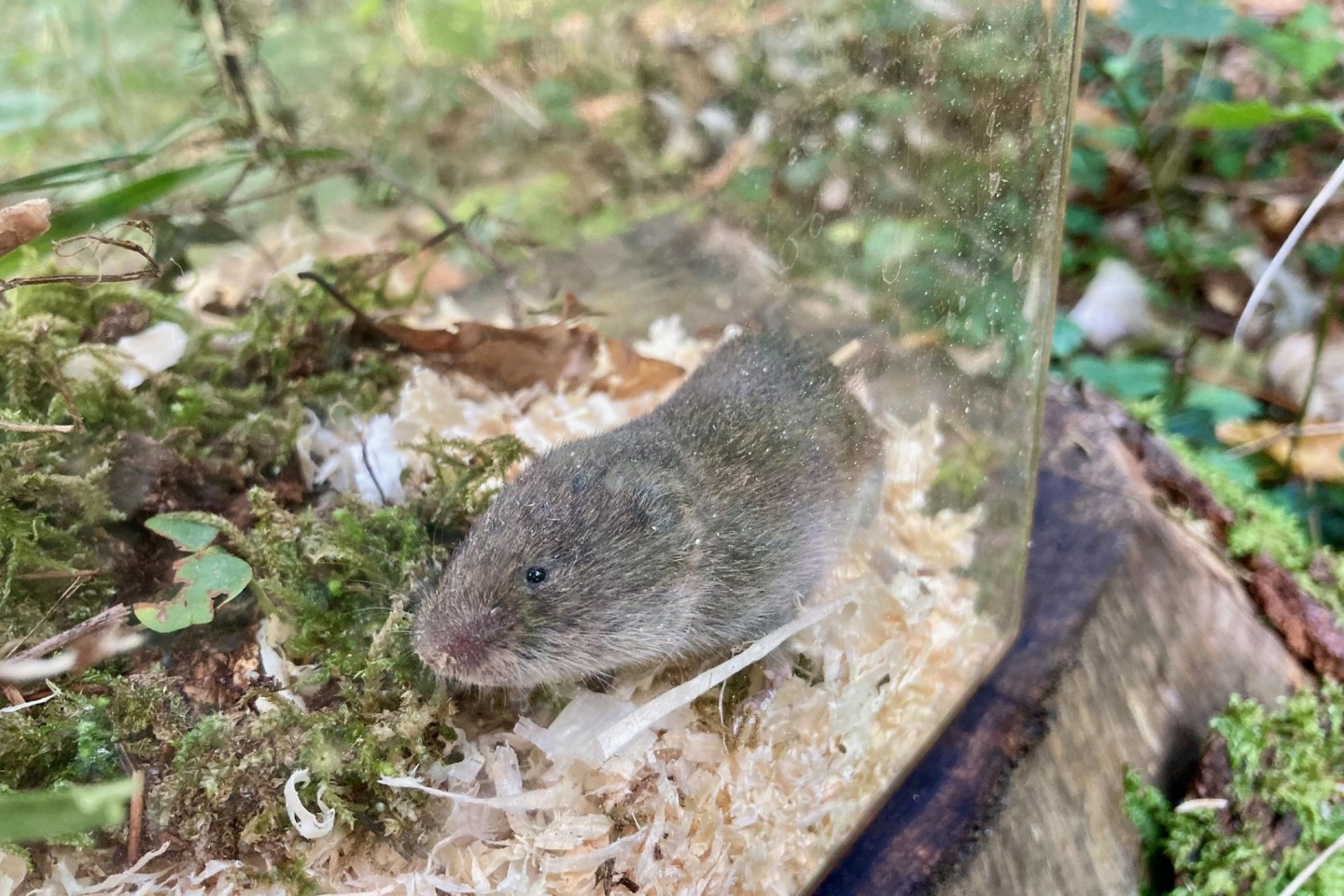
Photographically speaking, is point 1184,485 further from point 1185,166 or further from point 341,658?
point 1185,166

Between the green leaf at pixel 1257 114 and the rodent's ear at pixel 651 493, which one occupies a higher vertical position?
the green leaf at pixel 1257 114

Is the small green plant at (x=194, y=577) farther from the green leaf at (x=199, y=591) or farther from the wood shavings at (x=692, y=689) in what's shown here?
the wood shavings at (x=692, y=689)

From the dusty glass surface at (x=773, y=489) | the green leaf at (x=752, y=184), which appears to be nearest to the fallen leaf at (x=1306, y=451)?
the dusty glass surface at (x=773, y=489)

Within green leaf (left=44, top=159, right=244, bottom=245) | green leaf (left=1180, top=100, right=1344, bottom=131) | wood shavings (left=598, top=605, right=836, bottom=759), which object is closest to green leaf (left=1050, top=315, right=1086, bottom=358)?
green leaf (left=1180, top=100, right=1344, bottom=131)

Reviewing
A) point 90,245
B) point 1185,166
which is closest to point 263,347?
point 90,245

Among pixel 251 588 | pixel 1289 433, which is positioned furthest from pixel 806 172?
pixel 1289 433

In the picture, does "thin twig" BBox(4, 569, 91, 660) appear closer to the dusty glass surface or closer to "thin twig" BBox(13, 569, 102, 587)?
"thin twig" BBox(13, 569, 102, 587)
